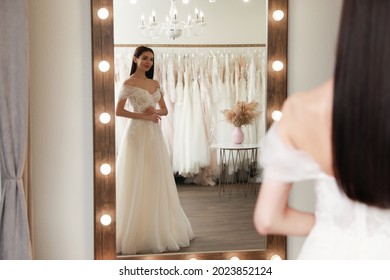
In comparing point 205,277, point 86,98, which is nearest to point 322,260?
point 205,277

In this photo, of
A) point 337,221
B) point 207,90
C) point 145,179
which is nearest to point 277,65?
point 207,90

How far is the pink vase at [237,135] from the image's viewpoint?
8.83 ft

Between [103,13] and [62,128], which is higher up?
[103,13]

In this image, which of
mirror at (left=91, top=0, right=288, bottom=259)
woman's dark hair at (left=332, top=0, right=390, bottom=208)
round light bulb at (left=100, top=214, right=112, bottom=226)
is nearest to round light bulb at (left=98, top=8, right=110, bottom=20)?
mirror at (left=91, top=0, right=288, bottom=259)

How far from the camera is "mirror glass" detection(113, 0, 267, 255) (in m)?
2.59

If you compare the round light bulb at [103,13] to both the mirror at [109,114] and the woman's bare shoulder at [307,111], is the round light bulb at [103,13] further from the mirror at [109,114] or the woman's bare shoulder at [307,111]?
the woman's bare shoulder at [307,111]

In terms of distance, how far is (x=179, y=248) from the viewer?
270cm

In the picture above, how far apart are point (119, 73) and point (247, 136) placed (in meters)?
0.72

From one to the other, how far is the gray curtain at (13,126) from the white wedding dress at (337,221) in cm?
145

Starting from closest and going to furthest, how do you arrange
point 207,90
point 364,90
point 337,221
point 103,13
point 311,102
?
point 364,90 < point 311,102 < point 337,221 < point 103,13 < point 207,90

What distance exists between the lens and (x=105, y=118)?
8.43 feet

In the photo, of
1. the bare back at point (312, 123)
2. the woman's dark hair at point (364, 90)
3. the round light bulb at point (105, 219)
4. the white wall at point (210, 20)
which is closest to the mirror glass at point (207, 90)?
the white wall at point (210, 20)

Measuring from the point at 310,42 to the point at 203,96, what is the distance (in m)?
0.63

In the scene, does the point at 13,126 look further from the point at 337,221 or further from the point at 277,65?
the point at 337,221
